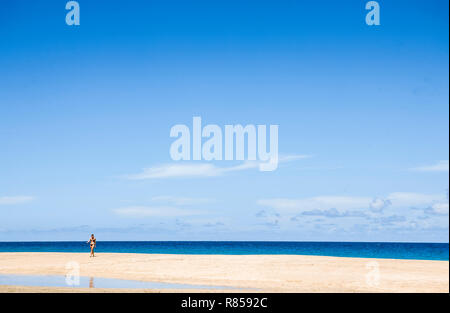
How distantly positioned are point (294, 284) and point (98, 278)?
10434 mm

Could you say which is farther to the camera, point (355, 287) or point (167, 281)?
point (167, 281)

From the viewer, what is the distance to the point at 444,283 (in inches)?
872

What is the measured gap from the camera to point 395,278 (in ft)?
79.8
